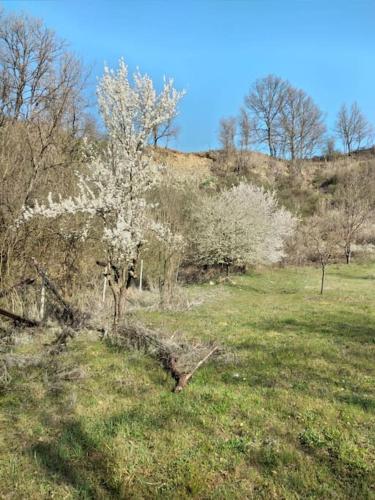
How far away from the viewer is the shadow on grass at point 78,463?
279 cm

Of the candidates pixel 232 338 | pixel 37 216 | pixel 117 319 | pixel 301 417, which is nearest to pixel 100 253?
pixel 37 216

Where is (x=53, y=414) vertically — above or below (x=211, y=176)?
below

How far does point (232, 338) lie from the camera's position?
22.0 ft

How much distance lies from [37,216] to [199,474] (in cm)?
675

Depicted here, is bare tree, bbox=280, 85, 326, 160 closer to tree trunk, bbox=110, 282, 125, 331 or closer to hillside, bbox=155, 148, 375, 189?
hillside, bbox=155, 148, 375, 189

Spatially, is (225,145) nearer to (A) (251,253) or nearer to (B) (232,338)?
(A) (251,253)

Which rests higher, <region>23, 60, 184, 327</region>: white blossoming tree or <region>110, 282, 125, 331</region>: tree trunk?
<region>23, 60, 184, 327</region>: white blossoming tree

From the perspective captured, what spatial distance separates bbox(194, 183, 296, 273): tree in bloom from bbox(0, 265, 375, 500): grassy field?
1130 centimetres

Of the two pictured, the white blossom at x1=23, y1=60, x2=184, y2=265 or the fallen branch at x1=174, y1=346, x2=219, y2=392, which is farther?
the white blossom at x1=23, y1=60, x2=184, y2=265

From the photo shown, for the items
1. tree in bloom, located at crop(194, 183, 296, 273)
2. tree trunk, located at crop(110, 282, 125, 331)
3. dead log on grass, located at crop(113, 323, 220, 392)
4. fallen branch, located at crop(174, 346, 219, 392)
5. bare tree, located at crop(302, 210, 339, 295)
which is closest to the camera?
fallen branch, located at crop(174, 346, 219, 392)

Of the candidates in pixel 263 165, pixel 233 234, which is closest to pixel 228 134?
pixel 263 165

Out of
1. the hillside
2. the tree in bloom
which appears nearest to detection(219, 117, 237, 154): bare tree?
the hillside

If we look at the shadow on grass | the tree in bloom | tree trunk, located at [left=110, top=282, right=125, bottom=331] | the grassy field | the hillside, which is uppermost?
the hillside

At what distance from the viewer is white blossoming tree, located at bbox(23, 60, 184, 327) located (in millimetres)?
6914
